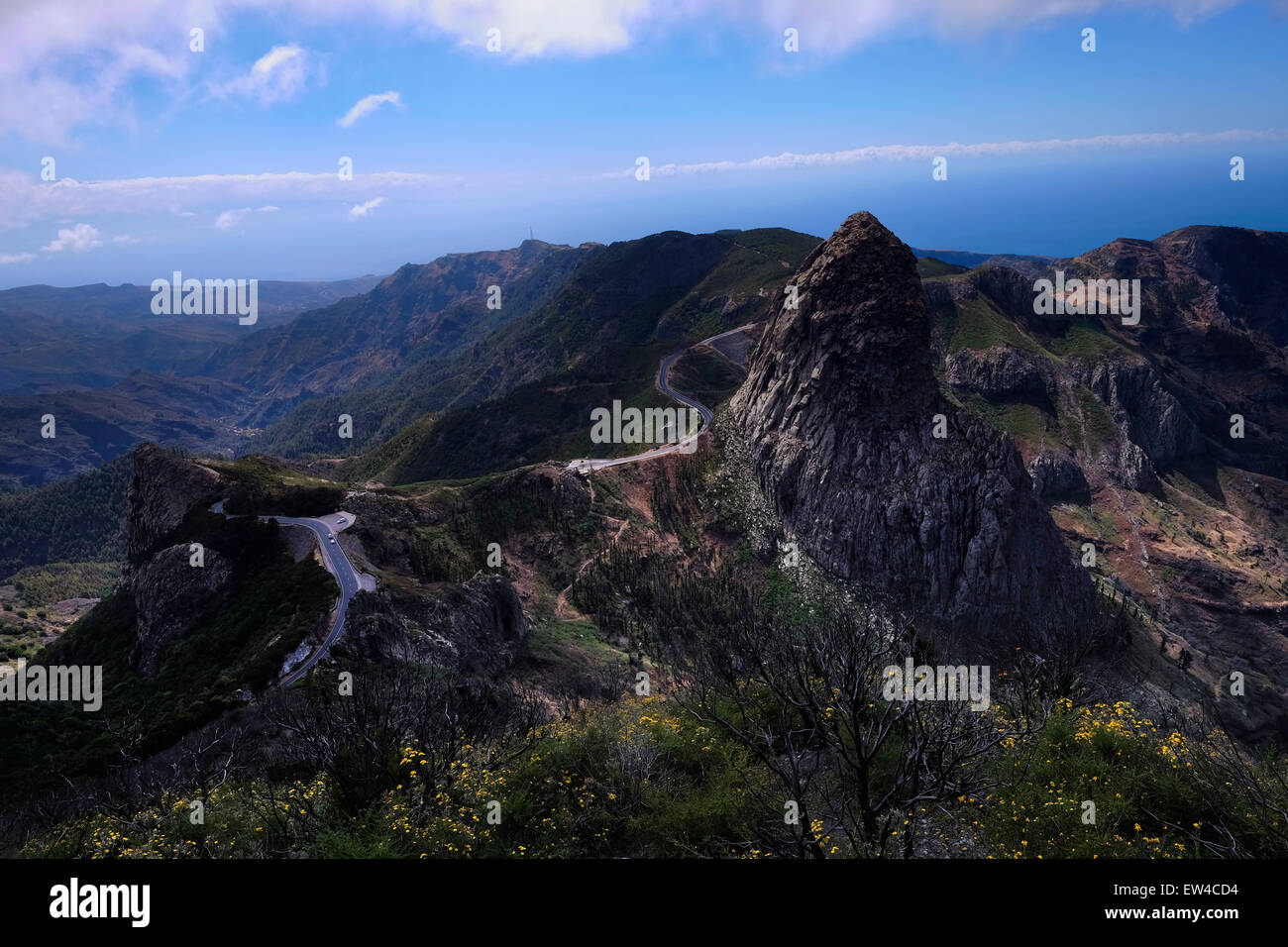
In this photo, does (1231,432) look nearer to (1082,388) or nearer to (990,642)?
(1082,388)

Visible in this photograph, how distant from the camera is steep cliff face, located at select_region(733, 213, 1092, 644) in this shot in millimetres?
74938

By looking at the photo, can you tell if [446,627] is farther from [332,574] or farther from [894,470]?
[894,470]

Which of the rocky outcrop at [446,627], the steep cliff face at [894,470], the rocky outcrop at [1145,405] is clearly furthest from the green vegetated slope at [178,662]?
the rocky outcrop at [1145,405]

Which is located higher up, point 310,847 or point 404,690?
point 310,847

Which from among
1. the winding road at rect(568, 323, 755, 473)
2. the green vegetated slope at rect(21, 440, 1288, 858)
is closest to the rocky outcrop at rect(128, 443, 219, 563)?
the winding road at rect(568, 323, 755, 473)

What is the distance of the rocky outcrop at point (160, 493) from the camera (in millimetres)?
73062

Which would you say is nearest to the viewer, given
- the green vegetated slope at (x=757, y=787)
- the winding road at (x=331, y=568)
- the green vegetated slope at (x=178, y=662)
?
the green vegetated slope at (x=757, y=787)

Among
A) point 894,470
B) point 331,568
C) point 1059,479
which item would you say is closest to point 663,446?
point 894,470

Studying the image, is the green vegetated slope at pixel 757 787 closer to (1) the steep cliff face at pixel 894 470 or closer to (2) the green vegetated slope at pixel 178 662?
(2) the green vegetated slope at pixel 178 662

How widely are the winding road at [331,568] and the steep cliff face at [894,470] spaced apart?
180ft

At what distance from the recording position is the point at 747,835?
14438 mm

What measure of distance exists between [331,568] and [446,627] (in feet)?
41.0

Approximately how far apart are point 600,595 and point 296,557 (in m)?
31.3
